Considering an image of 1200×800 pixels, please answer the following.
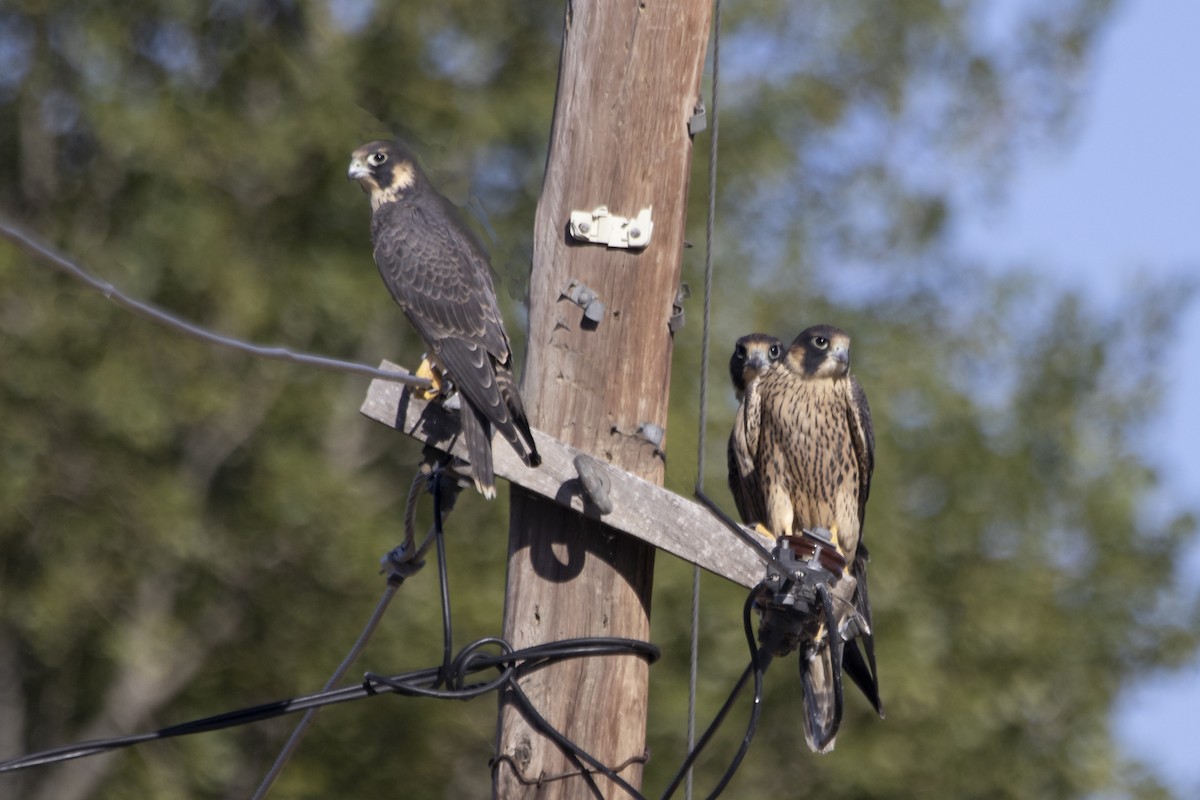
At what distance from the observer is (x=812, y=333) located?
607cm

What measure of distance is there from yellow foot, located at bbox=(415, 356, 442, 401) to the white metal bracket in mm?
537

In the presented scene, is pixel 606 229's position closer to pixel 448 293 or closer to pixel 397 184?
pixel 448 293

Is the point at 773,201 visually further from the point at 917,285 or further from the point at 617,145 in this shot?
the point at 617,145

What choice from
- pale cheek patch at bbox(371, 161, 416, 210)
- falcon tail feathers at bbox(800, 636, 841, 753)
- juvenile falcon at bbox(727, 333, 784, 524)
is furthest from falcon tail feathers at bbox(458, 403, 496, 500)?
juvenile falcon at bbox(727, 333, 784, 524)

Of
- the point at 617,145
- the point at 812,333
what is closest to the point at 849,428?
the point at 812,333

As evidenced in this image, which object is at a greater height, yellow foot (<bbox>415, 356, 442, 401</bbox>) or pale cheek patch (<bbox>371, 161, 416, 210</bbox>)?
pale cheek patch (<bbox>371, 161, 416, 210</bbox>)

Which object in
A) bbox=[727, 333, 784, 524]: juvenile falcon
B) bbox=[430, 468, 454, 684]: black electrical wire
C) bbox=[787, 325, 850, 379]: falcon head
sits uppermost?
bbox=[787, 325, 850, 379]: falcon head

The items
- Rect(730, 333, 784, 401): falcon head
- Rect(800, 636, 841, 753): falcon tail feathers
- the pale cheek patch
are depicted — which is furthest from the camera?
Rect(730, 333, 784, 401): falcon head

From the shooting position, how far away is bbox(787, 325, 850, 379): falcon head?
20.0ft

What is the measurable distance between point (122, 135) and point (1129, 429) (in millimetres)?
7773

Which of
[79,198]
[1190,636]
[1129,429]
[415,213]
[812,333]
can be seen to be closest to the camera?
[415,213]

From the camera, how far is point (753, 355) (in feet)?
23.9

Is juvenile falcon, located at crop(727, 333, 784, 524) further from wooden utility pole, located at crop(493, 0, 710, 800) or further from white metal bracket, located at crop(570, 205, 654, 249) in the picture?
white metal bracket, located at crop(570, 205, 654, 249)

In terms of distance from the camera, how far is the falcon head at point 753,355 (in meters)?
7.18
